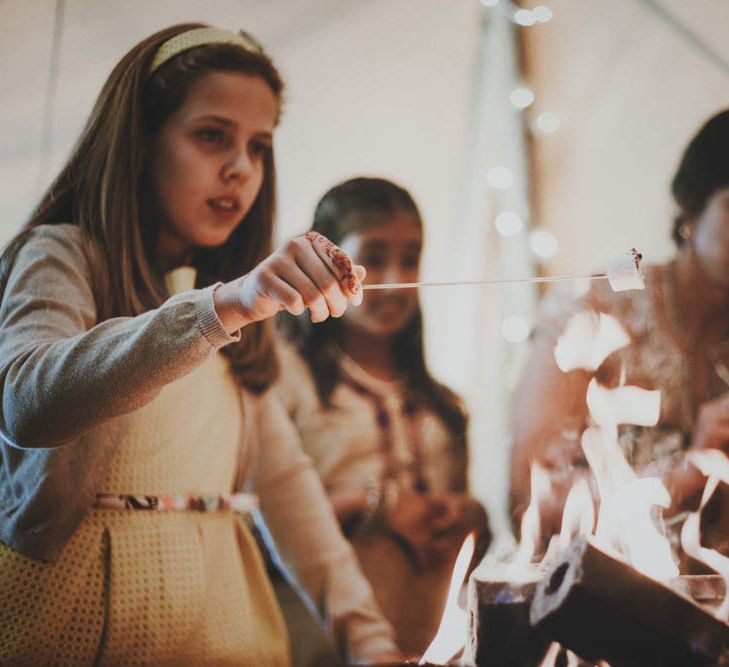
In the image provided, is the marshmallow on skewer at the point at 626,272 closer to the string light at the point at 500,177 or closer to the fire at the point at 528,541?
the fire at the point at 528,541

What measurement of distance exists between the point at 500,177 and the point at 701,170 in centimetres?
45

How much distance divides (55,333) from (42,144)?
0.65 meters

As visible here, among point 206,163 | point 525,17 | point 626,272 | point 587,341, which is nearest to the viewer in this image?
point 626,272

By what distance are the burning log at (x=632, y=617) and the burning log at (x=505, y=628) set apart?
61mm

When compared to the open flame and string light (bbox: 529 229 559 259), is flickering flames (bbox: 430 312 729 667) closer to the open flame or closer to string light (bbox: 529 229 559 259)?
the open flame

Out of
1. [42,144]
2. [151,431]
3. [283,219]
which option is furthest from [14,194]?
[151,431]

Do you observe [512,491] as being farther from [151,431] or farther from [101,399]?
[101,399]

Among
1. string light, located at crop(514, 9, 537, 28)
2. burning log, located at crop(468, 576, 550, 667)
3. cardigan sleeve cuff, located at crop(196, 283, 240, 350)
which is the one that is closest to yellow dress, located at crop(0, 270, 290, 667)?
cardigan sleeve cuff, located at crop(196, 283, 240, 350)

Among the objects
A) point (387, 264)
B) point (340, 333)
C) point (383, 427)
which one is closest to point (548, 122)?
point (387, 264)

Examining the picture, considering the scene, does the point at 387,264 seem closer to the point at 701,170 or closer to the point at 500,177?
the point at 500,177

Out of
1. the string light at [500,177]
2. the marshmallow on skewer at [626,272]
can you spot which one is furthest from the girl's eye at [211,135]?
the string light at [500,177]

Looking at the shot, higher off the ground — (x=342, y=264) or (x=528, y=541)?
(x=342, y=264)

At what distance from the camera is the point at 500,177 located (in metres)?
1.77

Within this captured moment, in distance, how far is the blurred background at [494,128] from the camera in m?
1.51
